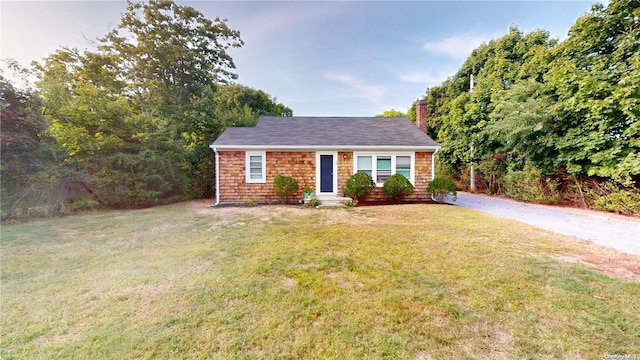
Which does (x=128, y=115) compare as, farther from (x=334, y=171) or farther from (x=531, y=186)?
(x=531, y=186)

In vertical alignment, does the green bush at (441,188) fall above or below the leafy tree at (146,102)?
below

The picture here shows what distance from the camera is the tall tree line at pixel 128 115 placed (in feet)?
23.5

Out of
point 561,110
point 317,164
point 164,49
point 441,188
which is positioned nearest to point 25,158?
point 317,164

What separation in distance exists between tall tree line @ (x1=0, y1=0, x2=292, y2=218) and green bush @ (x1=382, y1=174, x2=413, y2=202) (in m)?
9.60

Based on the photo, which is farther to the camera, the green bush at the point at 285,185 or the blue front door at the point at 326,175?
the blue front door at the point at 326,175

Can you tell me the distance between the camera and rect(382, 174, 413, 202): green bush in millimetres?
9414

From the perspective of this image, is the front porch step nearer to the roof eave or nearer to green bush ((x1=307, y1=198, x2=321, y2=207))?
green bush ((x1=307, y1=198, x2=321, y2=207))

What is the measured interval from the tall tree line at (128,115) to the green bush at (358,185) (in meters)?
8.13

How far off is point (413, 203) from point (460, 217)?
2941 millimetres

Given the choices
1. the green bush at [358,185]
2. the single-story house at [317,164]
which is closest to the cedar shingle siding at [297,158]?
the single-story house at [317,164]

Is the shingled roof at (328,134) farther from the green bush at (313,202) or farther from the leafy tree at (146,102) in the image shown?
the leafy tree at (146,102)

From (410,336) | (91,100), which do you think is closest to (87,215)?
(91,100)

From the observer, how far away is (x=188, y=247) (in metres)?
4.42

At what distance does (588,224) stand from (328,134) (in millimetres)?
8960
